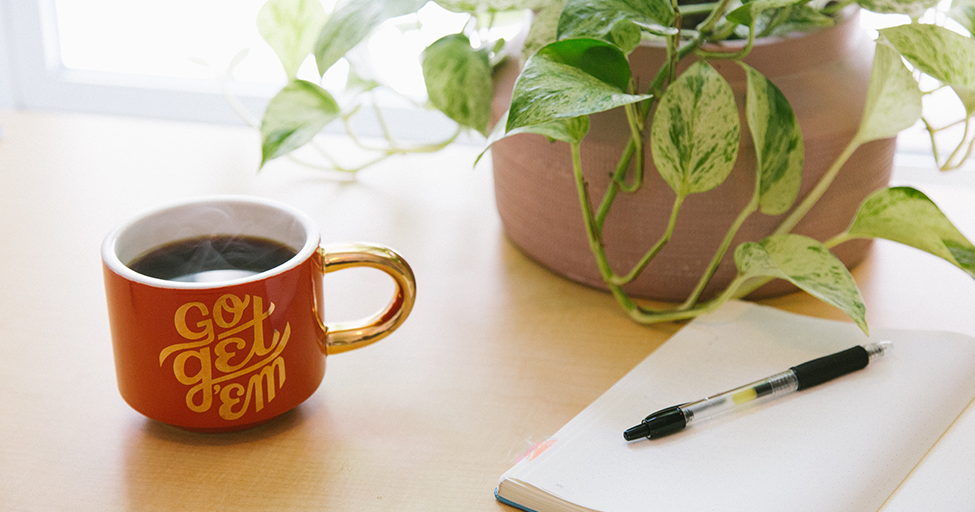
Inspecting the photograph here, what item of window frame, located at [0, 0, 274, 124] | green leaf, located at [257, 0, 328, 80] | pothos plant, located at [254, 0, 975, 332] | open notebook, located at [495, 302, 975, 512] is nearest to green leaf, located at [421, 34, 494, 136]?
pothos plant, located at [254, 0, 975, 332]

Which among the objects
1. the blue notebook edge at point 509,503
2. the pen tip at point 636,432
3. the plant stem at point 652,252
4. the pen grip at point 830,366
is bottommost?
the blue notebook edge at point 509,503

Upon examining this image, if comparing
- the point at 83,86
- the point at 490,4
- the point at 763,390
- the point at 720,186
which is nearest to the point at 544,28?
the point at 490,4

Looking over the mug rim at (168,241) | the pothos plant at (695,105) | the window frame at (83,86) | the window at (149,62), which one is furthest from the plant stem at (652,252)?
the window frame at (83,86)

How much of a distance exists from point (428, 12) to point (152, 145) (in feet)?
1.21

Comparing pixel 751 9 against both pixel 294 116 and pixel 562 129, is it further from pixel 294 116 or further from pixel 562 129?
pixel 294 116

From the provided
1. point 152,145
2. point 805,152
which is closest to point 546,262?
point 805,152

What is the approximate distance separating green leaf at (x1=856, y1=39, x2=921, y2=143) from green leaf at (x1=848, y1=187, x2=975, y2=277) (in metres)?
0.05

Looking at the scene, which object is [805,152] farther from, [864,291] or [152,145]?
[152,145]

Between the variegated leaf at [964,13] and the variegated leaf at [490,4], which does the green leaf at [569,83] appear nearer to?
the variegated leaf at [490,4]

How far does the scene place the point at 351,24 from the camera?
1.88ft

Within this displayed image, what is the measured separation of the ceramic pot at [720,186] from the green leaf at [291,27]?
15cm

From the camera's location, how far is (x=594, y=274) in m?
0.62

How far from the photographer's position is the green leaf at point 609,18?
1.50 feet

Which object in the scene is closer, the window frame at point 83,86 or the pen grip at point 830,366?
the pen grip at point 830,366
